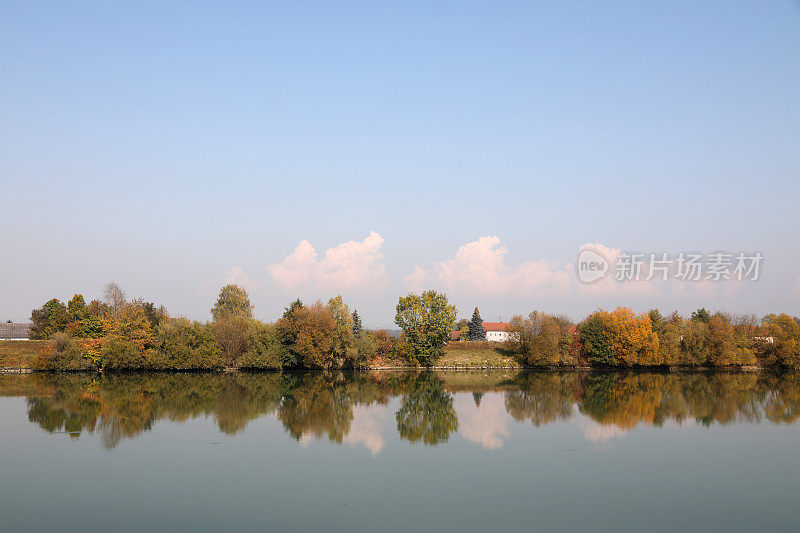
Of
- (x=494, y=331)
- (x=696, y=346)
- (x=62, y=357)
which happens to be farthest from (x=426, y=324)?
(x=494, y=331)

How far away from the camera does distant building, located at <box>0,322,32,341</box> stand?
2987 inches

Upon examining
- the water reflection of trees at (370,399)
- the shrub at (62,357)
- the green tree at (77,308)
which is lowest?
the water reflection of trees at (370,399)

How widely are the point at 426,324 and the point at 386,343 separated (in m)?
5.29

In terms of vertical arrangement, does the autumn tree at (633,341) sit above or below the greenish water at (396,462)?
above

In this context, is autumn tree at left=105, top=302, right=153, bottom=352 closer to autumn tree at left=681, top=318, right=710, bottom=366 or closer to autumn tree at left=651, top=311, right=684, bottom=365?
autumn tree at left=651, top=311, right=684, bottom=365

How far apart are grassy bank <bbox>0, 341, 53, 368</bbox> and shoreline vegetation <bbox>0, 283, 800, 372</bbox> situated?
94 millimetres

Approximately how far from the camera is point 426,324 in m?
57.1

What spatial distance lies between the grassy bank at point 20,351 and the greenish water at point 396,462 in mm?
17208

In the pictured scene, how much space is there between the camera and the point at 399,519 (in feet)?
43.3

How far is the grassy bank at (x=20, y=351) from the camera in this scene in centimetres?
4881

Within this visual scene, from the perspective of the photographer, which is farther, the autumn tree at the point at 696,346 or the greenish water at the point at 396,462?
the autumn tree at the point at 696,346

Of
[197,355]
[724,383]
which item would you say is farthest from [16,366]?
[724,383]

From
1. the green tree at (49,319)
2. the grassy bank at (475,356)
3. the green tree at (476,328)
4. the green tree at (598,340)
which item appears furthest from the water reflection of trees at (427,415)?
the green tree at (476,328)

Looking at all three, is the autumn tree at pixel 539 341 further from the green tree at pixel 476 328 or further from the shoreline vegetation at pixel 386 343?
the green tree at pixel 476 328
